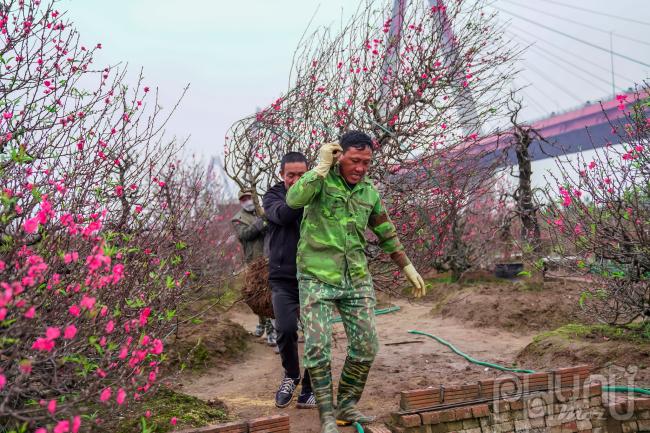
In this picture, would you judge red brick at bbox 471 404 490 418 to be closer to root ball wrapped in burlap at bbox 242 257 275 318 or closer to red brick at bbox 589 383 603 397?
red brick at bbox 589 383 603 397

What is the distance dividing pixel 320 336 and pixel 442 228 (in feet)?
9.65

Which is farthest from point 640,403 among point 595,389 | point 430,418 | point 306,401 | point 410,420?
point 306,401

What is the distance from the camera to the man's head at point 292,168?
12.5ft

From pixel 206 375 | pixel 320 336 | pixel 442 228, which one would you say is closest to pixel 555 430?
pixel 320 336

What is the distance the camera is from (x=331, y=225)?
133 inches

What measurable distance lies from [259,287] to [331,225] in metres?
1.97

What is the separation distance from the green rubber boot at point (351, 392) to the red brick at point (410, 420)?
0.69 ft

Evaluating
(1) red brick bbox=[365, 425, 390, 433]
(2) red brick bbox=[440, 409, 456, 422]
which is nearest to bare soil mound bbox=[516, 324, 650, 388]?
(2) red brick bbox=[440, 409, 456, 422]

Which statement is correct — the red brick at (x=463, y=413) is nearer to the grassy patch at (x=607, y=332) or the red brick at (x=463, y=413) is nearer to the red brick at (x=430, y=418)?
the red brick at (x=430, y=418)

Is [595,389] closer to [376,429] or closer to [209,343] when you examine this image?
[376,429]

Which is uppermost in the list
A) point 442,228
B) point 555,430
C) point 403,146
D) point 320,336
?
point 403,146

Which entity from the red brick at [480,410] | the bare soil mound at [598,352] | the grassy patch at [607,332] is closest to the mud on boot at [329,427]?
the red brick at [480,410]

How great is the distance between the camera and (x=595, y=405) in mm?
3764

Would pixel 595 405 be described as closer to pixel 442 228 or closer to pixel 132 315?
pixel 442 228
